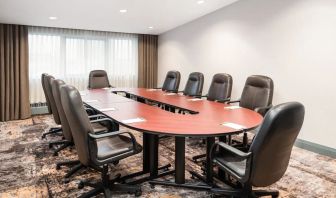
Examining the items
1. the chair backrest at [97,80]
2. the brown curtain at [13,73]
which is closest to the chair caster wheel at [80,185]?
the chair backrest at [97,80]

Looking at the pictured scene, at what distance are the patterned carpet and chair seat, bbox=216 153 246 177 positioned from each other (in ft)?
1.72

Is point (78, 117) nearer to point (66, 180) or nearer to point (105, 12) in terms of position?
point (66, 180)

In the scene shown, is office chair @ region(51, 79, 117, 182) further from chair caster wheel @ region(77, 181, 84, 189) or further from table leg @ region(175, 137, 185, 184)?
table leg @ region(175, 137, 185, 184)

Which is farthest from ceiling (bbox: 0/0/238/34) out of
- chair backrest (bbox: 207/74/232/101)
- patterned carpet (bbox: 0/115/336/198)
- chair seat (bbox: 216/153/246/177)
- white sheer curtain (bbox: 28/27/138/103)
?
chair seat (bbox: 216/153/246/177)

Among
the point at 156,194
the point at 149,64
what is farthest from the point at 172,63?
the point at 156,194

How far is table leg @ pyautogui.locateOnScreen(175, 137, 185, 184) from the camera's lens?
243 cm

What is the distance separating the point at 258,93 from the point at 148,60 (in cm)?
437

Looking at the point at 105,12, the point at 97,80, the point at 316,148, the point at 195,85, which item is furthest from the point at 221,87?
the point at 97,80

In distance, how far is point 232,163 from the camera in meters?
2.04

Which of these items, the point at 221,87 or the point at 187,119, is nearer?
the point at 187,119

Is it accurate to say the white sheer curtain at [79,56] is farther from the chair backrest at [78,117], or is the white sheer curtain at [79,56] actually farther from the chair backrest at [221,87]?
the chair backrest at [78,117]

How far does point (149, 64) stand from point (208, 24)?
2.55m

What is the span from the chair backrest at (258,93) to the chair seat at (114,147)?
2.03m

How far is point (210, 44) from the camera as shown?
217 inches
